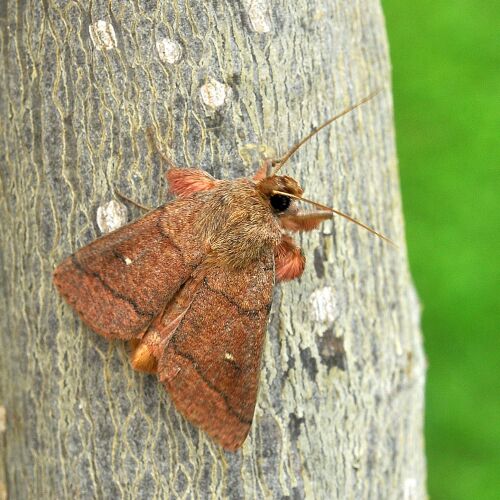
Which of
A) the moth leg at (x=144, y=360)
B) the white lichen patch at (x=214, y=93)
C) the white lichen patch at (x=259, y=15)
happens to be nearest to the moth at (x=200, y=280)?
the moth leg at (x=144, y=360)

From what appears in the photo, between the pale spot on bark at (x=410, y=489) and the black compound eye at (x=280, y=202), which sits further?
the pale spot on bark at (x=410, y=489)

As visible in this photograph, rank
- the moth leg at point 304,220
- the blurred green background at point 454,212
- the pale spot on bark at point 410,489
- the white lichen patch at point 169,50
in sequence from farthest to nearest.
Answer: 1. the blurred green background at point 454,212
2. the pale spot on bark at point 410,489
3. the moth leg at point 304,220
4. the white lichen patch at point 169,50

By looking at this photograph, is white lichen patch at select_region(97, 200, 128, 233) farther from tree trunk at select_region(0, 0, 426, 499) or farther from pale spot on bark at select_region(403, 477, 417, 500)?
pale spot on bark at select_region(403, 477, 417, 500)

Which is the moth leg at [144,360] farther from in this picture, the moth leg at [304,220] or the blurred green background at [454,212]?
the blurred green background at [454,212]

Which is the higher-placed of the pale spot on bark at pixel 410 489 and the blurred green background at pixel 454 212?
the blurred green background at pixel 454 212

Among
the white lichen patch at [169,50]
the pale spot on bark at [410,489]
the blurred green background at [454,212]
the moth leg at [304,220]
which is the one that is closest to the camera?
the white lichen patch at [169,50]

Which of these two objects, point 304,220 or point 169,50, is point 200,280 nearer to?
point 304,220

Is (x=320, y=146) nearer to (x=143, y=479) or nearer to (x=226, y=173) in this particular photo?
(x=226, y=173)
